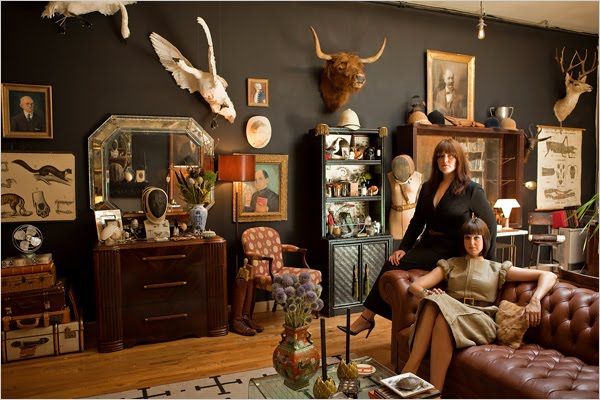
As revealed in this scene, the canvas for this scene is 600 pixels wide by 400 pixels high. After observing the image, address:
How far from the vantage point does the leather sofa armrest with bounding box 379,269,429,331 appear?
3244mm

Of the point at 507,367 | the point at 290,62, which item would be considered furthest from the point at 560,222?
the point at 507,367

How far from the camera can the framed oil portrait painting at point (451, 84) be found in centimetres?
609

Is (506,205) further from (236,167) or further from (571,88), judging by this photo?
(236,167)

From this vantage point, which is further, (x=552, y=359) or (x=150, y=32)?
(x=150, y=32)

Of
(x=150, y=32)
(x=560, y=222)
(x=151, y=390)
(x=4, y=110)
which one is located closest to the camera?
(x=151, y=390)

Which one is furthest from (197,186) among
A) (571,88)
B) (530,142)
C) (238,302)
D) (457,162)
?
(571,88)

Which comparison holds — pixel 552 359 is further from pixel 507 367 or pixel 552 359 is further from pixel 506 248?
pixel 506 248

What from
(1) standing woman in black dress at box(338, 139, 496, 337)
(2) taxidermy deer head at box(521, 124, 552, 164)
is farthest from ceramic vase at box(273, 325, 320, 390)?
(2) taxidermy deer head at box(521, 124, 552, 164)

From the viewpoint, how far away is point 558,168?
723 centimetres

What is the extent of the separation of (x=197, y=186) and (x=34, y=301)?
1704 millimetres

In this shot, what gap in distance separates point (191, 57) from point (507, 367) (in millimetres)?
3991

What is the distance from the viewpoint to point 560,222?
21.8ft

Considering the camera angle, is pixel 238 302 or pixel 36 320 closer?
pixel 36 320

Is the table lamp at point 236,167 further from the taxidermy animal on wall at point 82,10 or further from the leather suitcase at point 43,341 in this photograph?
the leather suitcase at point 43,341
